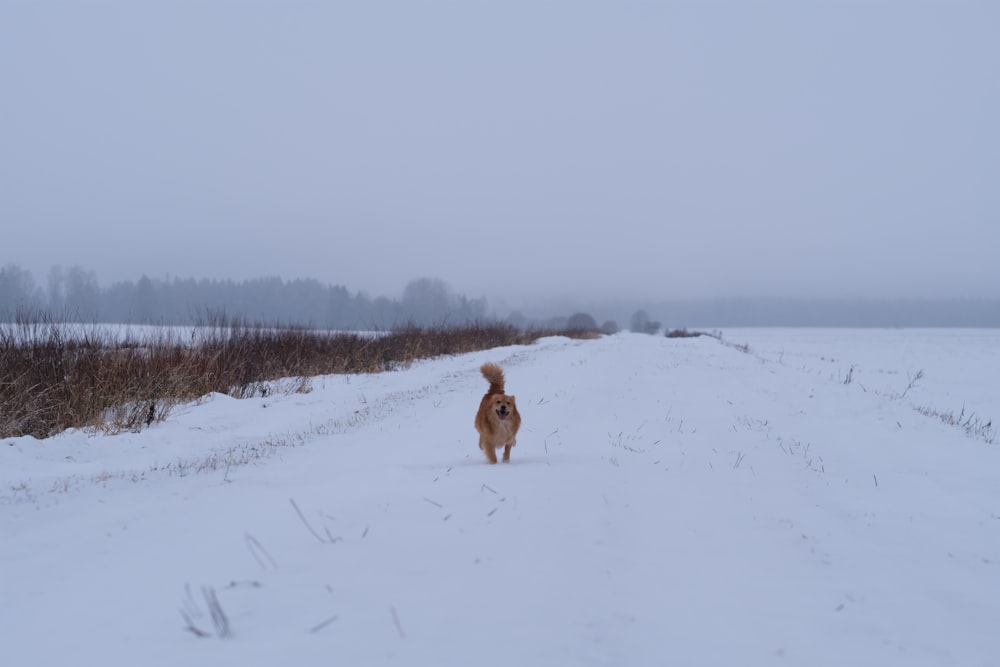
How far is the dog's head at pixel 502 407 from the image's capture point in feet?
19.1

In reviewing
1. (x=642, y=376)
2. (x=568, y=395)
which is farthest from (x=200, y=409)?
(x=642, y=376)

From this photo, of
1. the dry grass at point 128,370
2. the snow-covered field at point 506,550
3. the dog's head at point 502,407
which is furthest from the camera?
the dry grass at point 128,370

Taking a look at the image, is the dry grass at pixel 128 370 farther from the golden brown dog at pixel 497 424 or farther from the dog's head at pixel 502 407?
the dog's head at pixel 502 407

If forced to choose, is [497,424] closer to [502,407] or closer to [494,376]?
[502,407]

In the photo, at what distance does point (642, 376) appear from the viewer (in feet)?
45.9

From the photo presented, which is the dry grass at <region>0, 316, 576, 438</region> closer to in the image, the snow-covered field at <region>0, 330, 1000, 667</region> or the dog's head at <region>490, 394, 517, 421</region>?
the snow-covered field at <region>0, 330, 1000, 667</region>

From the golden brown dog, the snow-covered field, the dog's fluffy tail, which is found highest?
the dog's fluffy tail

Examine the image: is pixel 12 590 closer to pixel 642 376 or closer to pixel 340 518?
pixel 340 518

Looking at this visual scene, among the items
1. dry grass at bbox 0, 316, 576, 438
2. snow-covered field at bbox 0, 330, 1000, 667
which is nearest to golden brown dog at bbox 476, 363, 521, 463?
snow-covered field at bbox 0, 330, 1000, 667

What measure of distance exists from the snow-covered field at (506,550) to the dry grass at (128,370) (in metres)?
1.50

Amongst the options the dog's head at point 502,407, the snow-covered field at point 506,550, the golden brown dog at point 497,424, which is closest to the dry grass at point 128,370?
the snow-covered field at point 506,550

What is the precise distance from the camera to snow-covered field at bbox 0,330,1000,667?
7.66 feet

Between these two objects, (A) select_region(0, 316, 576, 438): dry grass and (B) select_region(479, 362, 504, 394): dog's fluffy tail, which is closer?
(B) select_region(479, 362, 504, 394): dog's fluffy tail

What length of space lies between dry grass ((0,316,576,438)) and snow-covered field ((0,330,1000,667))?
150 centimetres
